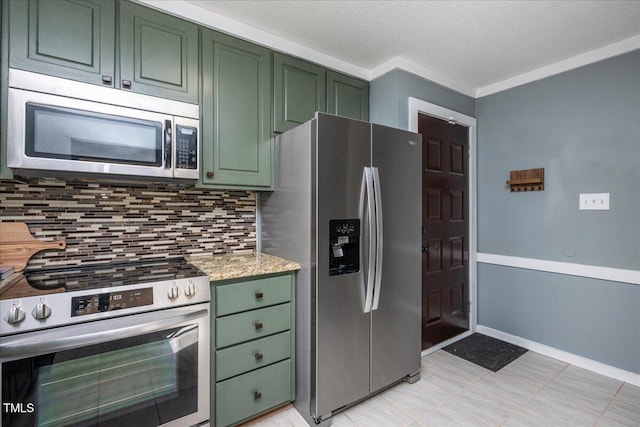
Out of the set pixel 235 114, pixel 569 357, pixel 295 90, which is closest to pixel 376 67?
pixel 295 90

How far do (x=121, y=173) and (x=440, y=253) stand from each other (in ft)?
8.14

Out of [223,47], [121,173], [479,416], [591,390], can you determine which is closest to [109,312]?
[121,173]

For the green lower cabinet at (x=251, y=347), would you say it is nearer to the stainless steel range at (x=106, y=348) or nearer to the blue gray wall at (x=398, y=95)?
the stainless steel range at (x=106, y=348)

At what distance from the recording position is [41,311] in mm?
1196

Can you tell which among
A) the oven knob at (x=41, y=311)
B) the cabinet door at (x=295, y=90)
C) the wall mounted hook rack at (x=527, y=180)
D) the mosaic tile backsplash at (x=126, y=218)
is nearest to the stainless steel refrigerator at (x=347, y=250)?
the cabinet door at (x=295, y=90)

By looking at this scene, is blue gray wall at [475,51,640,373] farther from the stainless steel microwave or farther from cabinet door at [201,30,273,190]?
the stainless steel microwave

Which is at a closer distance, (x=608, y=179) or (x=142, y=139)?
(x=142, y=139)

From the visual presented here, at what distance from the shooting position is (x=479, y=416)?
1.86 metres

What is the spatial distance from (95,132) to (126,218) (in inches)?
23.1

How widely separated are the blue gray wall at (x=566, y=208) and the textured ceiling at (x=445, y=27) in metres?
0.38

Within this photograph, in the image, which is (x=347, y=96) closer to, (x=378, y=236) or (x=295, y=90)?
(x=295, y=90)

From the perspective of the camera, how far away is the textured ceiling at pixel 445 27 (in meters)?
1.84

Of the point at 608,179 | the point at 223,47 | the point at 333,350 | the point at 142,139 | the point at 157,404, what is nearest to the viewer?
the point at 157,404

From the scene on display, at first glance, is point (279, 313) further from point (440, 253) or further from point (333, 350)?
point (440, 253)
